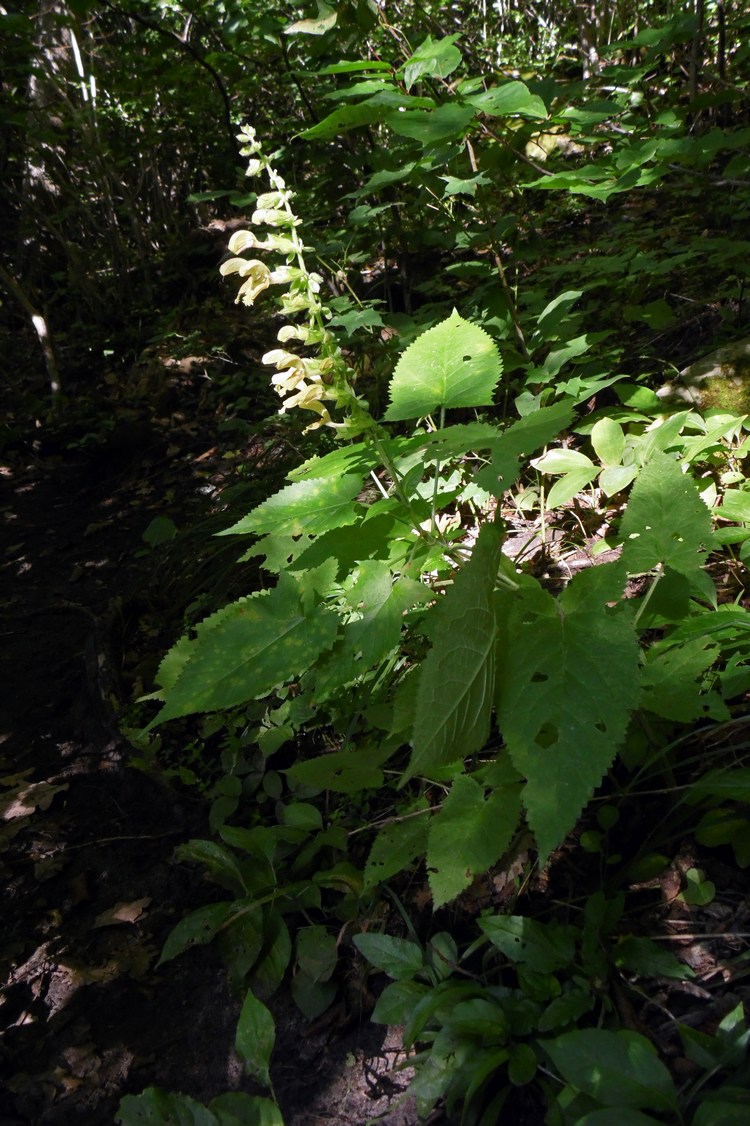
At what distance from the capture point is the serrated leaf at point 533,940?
1.38 meters

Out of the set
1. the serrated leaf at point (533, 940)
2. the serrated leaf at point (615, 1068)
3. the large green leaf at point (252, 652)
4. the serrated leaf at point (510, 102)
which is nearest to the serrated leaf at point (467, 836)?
the serrated leaf at point (533, 940)

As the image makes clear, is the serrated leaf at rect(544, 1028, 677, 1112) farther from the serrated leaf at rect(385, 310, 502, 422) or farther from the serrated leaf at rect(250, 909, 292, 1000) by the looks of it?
the serrated leaf at rect(385, 310, 502, 422)

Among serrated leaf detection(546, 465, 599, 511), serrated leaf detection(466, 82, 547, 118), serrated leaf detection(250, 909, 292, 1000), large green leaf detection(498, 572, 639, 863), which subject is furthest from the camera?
serrated leaf detection(546, 465, 599, 511)

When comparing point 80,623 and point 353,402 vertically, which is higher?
point 353,402

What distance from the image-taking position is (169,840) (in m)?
2.42

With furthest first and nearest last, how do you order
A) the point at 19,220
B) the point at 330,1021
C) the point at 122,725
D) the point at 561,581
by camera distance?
the point at 19,220 < the point at 122,725 < the point at 561,581 < the point at 330,1021

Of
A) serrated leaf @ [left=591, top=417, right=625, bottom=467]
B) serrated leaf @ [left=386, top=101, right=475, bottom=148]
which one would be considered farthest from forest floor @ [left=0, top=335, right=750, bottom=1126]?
serrated leaf @ [left=386, top=101, right=475, bottom=148]

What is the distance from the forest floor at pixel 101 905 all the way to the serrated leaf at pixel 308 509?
3.77 feet

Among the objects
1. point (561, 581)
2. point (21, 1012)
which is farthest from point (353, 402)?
point (21, 1012)

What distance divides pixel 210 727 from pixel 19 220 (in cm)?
635

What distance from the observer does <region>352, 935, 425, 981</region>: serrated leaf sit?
5.04 feet

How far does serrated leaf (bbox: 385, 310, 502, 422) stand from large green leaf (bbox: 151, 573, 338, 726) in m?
0.49

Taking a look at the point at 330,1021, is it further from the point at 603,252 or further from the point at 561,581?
the point at 603,252

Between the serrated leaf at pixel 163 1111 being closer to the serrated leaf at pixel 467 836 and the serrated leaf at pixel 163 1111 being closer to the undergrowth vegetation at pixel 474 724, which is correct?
the undergrowth vegetation at pixel 474 724
